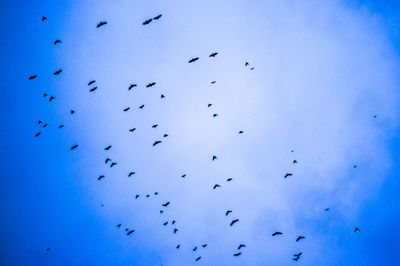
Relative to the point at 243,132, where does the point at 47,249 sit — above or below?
below

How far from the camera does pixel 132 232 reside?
870cm

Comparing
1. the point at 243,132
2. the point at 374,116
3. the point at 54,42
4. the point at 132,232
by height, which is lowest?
the point at 132,232

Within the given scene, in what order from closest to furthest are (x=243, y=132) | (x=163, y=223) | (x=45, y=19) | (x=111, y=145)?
(x=45, y=19) → (x=111, y=145) → (x=243, y=132) → (x=163, y=223)

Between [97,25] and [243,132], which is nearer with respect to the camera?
[97,25]

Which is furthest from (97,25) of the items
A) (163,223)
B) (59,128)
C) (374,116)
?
(374,116)

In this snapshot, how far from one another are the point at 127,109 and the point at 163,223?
4.23m

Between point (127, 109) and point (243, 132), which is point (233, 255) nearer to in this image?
point (243, 132)

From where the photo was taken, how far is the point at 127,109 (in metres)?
7.44

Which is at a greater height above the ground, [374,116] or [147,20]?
[374,116]

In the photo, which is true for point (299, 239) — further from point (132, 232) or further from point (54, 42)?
point (54, 42)

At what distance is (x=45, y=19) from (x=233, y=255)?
9.64m

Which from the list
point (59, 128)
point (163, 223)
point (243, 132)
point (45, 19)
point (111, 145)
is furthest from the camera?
point (163, 223)

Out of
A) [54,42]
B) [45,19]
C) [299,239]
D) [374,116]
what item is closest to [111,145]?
[54,42]

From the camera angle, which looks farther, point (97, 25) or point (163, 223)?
point (163, 223)
